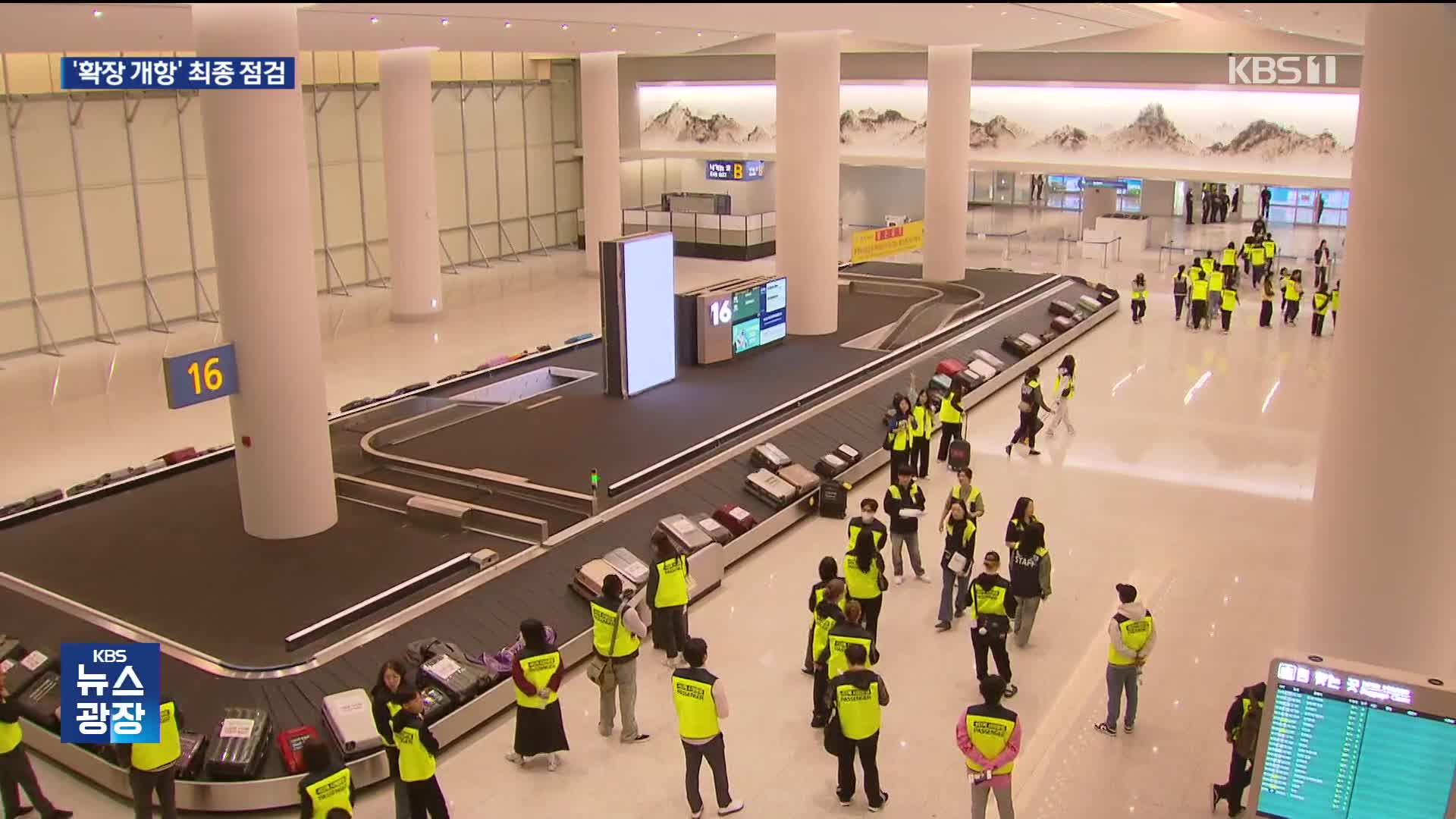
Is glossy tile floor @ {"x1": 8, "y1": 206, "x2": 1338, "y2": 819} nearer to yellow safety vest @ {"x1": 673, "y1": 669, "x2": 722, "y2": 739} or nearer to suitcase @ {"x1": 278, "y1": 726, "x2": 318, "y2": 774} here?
suitcase @ {"x1": 278, "y1": 726, "x2": 318, "y2": 774}

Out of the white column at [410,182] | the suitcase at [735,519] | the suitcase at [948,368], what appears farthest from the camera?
the white column at [410,182]

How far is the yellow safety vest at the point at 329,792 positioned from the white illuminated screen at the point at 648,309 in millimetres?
10855

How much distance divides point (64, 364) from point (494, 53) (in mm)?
16532

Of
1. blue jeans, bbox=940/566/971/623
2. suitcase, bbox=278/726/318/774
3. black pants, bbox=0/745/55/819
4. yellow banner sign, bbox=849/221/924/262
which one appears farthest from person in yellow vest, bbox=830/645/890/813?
yellow banner sign, bbox=849/221/924/262

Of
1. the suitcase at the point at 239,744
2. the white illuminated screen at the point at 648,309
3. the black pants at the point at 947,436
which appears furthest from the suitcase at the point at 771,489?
the suitcase at the point at 239,744

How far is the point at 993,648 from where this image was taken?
10.7 m

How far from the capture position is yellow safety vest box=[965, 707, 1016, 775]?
26.8ft

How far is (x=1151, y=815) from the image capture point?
914 cm

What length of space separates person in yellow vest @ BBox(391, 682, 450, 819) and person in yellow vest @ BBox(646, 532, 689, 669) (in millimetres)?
2837

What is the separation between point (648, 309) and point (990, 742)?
11.4 meters

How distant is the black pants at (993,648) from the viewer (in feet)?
34.9

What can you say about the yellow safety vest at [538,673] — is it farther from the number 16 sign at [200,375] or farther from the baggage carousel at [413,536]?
the number 16 sign at [200,375]

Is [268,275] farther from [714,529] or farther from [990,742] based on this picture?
[990,742]

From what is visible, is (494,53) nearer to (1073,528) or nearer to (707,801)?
(1073,528)
